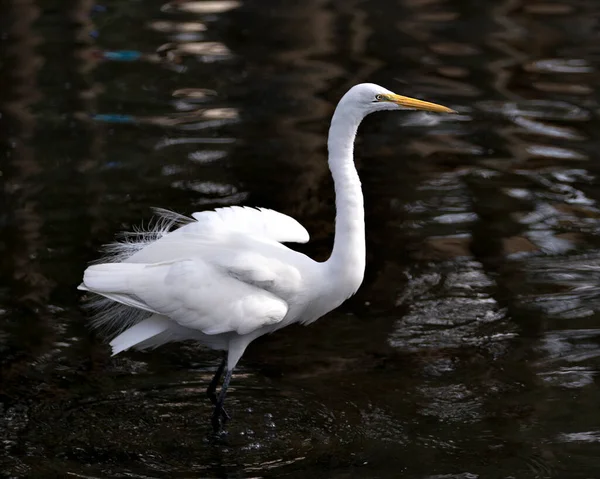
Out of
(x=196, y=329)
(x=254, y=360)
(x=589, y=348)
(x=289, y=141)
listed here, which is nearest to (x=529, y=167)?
(x=289, y=141)

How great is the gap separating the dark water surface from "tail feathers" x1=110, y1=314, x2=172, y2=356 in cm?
37

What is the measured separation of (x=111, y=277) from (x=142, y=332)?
30 cm

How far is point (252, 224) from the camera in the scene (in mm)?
5105

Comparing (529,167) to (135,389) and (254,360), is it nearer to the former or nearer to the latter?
(254,360)

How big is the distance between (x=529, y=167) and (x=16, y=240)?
3742mm

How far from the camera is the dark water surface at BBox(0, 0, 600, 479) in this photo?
186 inches

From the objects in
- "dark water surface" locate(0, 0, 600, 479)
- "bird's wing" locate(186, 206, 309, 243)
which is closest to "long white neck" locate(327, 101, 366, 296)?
"bird's wing" locate(186, 206, 309, 243)

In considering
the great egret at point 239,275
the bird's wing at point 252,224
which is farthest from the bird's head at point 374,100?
the bird's wing at point 252,224

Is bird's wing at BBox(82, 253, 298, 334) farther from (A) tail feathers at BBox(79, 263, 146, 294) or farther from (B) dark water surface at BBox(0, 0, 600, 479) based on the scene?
(B) dark water surface at BBox(0, 0, 600, 479)

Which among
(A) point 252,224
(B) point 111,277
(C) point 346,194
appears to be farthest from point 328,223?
(B) point 111,277

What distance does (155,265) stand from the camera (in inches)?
193

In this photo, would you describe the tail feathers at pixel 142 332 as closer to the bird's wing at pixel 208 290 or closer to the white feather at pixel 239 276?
the white feather at pixel 239 276

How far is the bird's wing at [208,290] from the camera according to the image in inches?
185

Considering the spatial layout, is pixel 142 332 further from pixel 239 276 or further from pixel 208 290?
pixel 239 276
